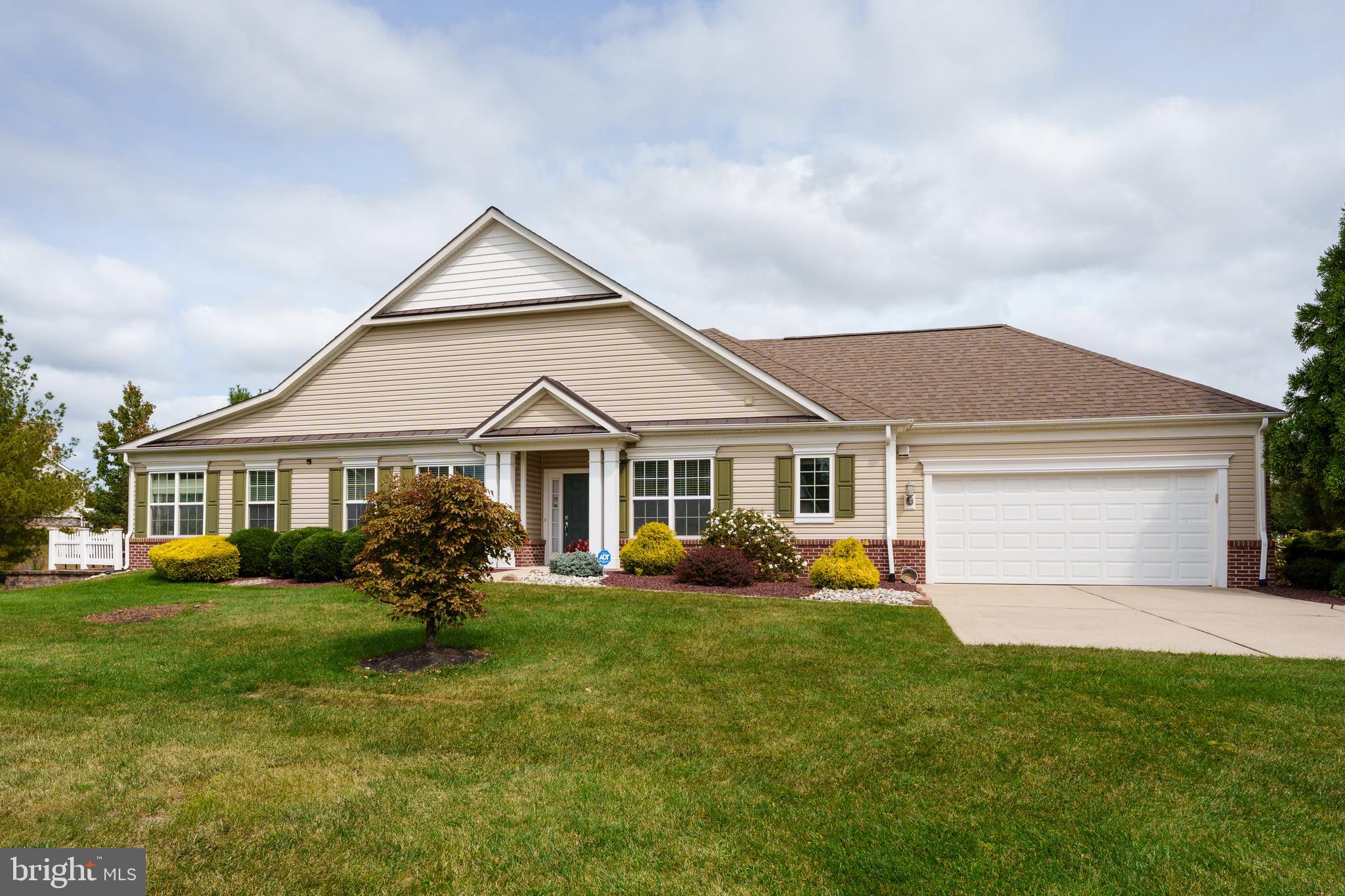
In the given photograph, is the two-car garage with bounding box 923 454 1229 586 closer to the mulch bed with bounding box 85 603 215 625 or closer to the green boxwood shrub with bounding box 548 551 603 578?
the green boxwood shrub with bounding box 548 551 603 578

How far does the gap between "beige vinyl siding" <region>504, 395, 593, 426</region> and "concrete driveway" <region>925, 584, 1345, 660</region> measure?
7.87 m

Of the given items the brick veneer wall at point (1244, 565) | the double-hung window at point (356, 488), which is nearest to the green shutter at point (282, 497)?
the double-hung window at point (356, 488)

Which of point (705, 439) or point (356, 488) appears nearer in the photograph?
point (705, 439)

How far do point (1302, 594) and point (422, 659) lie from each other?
14950 millimetres

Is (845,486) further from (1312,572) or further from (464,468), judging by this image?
(1312,572)

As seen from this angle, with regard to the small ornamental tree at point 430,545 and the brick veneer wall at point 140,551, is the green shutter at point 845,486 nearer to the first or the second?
the small ornamental tree at point 430,545

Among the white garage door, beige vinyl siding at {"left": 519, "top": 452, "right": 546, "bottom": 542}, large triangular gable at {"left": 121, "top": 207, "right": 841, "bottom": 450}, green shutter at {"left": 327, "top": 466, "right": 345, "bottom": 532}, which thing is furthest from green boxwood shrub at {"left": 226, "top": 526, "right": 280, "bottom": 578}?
the white garage door

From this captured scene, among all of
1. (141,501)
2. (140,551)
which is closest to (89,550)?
(140,551)

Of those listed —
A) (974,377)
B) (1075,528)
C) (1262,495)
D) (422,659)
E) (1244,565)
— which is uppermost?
(974,377)

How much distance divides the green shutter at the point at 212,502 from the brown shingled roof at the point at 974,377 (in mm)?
12791

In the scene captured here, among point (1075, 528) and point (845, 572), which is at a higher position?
point (1075, 528)

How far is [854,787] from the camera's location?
465 cm

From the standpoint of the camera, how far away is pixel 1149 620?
34.9 feet

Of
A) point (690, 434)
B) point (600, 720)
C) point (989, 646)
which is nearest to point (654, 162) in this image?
point (690, 434)
